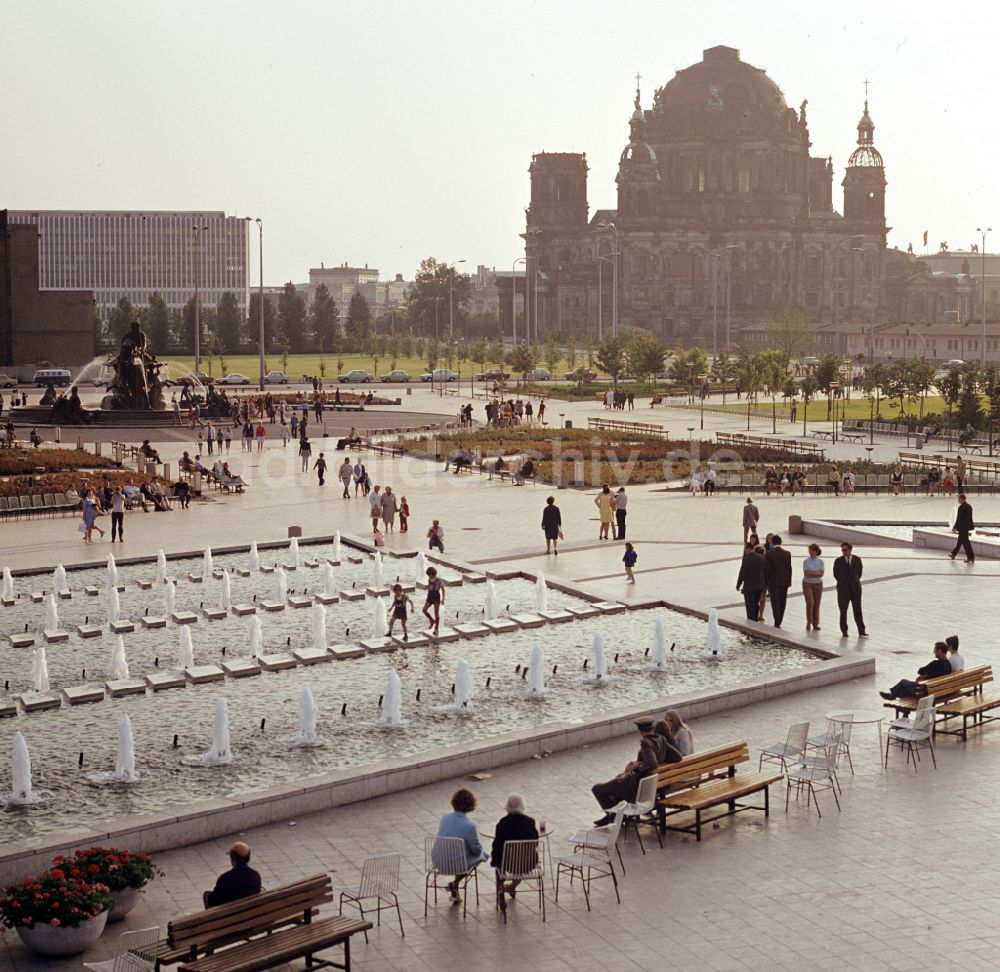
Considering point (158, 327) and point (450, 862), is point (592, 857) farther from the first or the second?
point (158, 327)

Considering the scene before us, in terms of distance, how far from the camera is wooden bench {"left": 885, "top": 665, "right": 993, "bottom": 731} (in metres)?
16.0

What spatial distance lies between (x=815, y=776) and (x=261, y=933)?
18.9 feet

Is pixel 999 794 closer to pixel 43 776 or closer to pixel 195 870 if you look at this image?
pixel 195 870

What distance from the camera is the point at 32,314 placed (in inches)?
3994

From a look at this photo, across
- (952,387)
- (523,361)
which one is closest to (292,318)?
(523,361)

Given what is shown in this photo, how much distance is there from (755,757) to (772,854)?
2748 mm

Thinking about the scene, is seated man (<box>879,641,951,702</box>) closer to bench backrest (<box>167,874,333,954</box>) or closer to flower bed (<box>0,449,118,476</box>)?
bench backrest (<box>167,874,333,954</box>)

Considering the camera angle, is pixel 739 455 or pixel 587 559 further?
pixel 739 455

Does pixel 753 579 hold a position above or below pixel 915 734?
above

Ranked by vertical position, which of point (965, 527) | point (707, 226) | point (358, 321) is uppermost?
point (707, 226)

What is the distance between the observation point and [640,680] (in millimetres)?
18750

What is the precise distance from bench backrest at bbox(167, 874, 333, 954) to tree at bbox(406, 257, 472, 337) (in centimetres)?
15690

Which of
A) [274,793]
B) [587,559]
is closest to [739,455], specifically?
[587,559]

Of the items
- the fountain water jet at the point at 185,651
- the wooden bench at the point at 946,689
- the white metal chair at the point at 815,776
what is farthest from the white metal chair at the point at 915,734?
the fountain water jet at the point at 185,651
